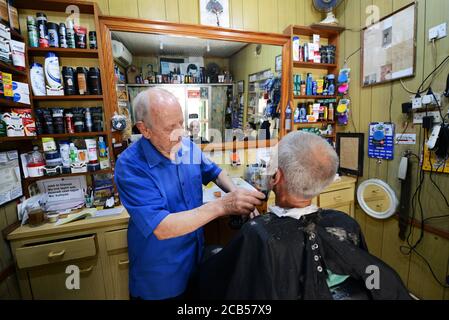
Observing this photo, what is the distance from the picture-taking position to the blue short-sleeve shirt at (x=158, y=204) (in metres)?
0.82

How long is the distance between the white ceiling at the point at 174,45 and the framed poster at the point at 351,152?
138 centimetres

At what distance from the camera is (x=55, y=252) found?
47.3 inches

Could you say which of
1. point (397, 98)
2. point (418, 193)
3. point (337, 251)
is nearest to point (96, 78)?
point (337, 251)

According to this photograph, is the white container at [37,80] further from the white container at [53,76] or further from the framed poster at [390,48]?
the framed poster at [390,48]

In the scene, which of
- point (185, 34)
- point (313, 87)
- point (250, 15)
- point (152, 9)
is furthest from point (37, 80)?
point (313, 87)

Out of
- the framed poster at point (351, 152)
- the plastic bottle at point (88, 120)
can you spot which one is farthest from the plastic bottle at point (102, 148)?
the framed poster at point (351, 152)

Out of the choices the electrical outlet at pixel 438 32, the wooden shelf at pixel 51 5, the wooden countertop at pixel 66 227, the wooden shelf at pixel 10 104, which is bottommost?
the wooden countertop at pixel 66 227

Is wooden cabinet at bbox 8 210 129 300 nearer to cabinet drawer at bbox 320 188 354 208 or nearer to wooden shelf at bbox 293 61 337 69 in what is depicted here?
cabinet drawer at bbox 320 188 354 208

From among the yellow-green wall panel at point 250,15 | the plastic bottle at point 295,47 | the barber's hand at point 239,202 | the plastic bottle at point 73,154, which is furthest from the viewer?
the plastic bottle at point 295,47

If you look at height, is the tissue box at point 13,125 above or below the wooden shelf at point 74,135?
above

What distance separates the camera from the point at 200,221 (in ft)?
2.57

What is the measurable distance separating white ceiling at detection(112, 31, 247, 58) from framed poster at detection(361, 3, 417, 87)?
3.65ft

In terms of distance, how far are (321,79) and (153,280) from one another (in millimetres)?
2273

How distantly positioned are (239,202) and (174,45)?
5.06ft
